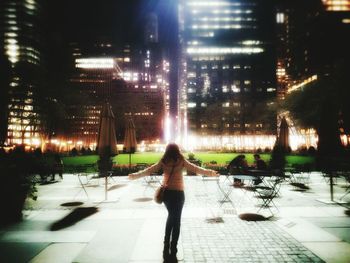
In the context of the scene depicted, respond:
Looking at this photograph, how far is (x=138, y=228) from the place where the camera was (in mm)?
6844

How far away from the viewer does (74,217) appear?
315 inches

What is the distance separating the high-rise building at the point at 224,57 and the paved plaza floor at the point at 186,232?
96087 mm

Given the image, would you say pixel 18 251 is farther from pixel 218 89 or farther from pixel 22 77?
pixel 218 89

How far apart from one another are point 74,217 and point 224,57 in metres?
142

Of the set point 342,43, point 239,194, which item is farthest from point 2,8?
point 239,194

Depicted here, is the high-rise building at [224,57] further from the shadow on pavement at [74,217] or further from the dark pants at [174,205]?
the dark pants at [174,205]

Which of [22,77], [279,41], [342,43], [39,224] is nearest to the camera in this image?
[39,224]

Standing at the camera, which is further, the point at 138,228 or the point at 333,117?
the point at 333,117

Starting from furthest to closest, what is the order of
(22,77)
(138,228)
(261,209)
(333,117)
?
(22,77)
(333,117)
(261,209)
(138,228)

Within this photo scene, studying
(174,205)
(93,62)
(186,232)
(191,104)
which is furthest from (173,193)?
(93,62)

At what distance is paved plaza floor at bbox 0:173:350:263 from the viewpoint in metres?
5.24

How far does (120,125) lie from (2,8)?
4257 inches

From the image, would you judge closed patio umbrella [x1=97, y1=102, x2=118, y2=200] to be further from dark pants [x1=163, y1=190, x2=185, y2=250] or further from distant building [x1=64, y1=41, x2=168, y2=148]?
distant building [x1=64, y1=41, x2=168, y2=148]

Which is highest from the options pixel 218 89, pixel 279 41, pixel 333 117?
pixel 279 41
